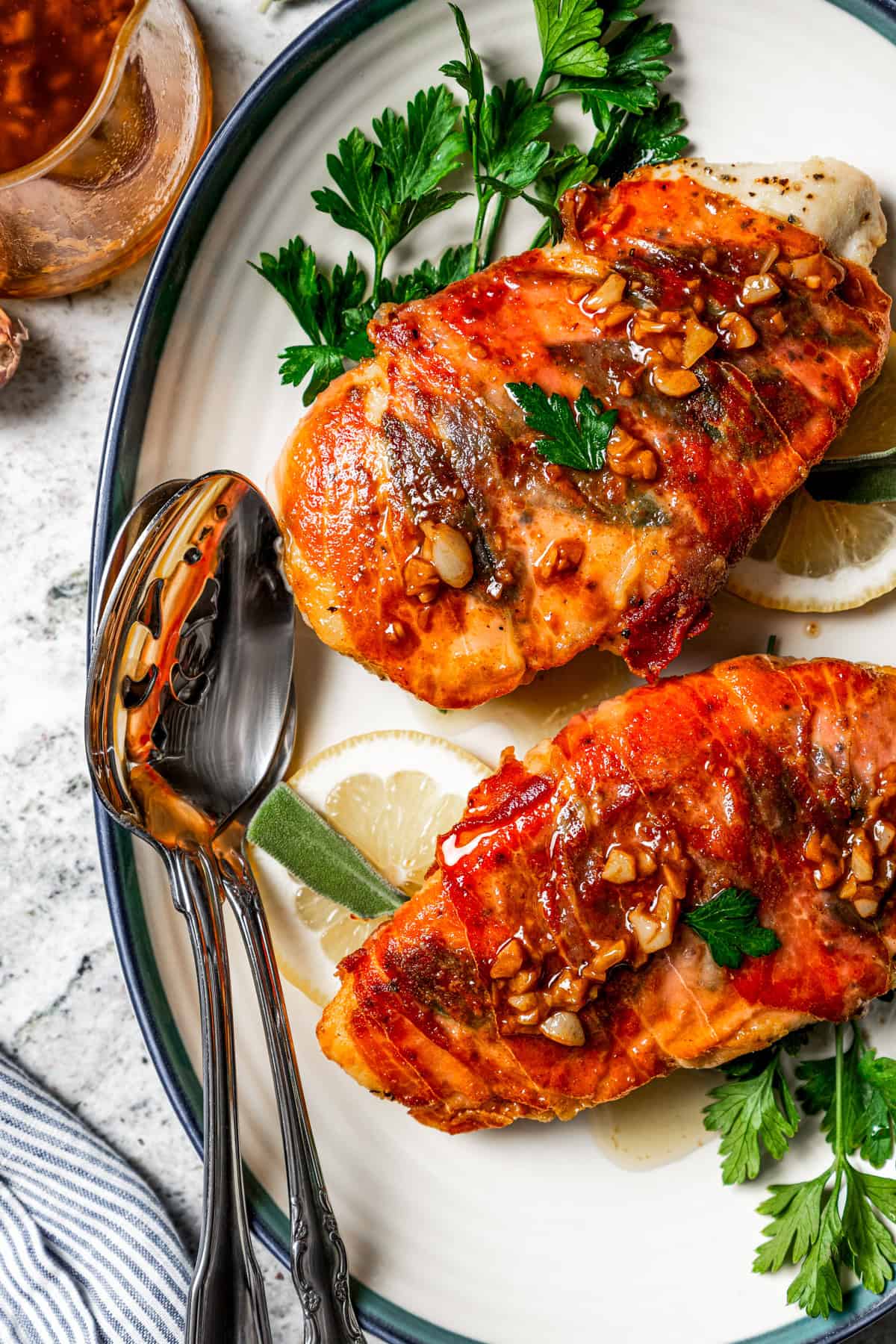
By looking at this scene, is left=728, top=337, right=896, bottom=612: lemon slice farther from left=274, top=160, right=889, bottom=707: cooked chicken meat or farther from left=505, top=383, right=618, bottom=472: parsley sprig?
left=505, top=383, right=618, bottom=472: parsley sprig

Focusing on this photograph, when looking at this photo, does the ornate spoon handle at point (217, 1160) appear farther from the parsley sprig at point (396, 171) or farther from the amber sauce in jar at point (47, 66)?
the amber sauce in jar at point (47, 66)

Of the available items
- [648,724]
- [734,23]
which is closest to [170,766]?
[648,724]

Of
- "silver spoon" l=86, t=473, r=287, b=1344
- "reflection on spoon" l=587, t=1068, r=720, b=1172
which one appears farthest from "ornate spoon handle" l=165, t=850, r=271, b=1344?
"reflection on spoon" l=587, t=1068, r=720, b=1172

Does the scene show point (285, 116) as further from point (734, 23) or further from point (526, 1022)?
point (526, 1022)

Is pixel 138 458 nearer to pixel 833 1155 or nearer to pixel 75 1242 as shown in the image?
pixel 75 1242

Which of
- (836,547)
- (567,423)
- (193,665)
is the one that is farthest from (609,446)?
(193,665)

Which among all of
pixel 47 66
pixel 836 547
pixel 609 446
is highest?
pixel 47 66
